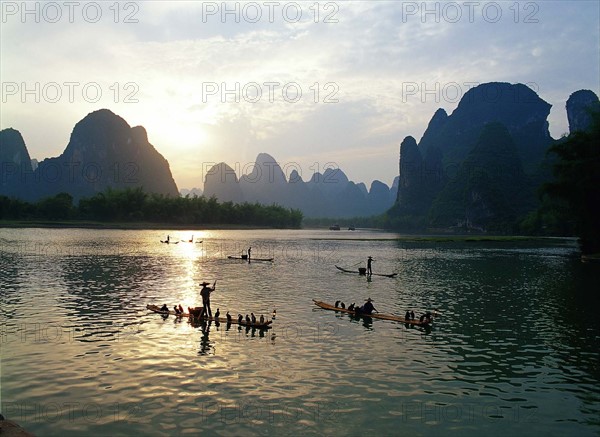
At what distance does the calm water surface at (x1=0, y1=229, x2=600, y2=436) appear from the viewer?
42.8 feet

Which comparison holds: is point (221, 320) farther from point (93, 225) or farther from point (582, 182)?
point (93, 225)

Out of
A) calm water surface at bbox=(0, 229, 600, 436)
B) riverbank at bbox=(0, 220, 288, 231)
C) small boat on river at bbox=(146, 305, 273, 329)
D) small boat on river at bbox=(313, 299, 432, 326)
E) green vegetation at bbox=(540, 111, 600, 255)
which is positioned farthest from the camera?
riverbank at bbox=(0, 220, 288, 231)

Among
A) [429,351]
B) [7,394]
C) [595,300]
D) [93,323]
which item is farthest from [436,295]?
[7,394]

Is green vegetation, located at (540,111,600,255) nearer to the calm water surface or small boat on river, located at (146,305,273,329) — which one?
the calm water surface

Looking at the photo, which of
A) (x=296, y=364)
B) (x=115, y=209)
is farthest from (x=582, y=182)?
(x=115, y=209)

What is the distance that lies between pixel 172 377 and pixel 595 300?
30970mm

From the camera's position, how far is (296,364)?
1791 centimetres

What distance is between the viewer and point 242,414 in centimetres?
1326

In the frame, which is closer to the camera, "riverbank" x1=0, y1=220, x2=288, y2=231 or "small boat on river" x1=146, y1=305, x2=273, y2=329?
"small boat on river" x1=146, y1=305, x2=273, y2=329

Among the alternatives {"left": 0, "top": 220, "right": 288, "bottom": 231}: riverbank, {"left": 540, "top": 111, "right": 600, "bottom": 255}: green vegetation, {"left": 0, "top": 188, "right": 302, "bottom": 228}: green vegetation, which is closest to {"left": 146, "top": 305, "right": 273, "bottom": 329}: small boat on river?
{"left": 540, "top": 111, "right": 600, "bottom": 255}: green vegetation

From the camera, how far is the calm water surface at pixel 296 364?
13.1 meters

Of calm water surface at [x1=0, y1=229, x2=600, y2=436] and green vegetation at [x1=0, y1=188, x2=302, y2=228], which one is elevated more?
green vegetation at [x1=0, y1=188, x2=302, y2=228]

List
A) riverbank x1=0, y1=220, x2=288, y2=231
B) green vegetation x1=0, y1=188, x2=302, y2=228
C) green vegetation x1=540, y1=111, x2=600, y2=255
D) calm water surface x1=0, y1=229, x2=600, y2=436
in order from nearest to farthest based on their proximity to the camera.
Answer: calm water surface x1=0, y1=229, x2=600, y2=436 → green vegetation x1=540, y1=111, x2=600, y2=255 → riverbank x1=0, y1=220, x2=288, y2=231 → green vegetation x1=0, y1=188, x2=302, y2=228

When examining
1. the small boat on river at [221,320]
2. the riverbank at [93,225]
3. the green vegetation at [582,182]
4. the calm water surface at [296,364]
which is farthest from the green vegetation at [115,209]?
the small boat on river at [221,320]
